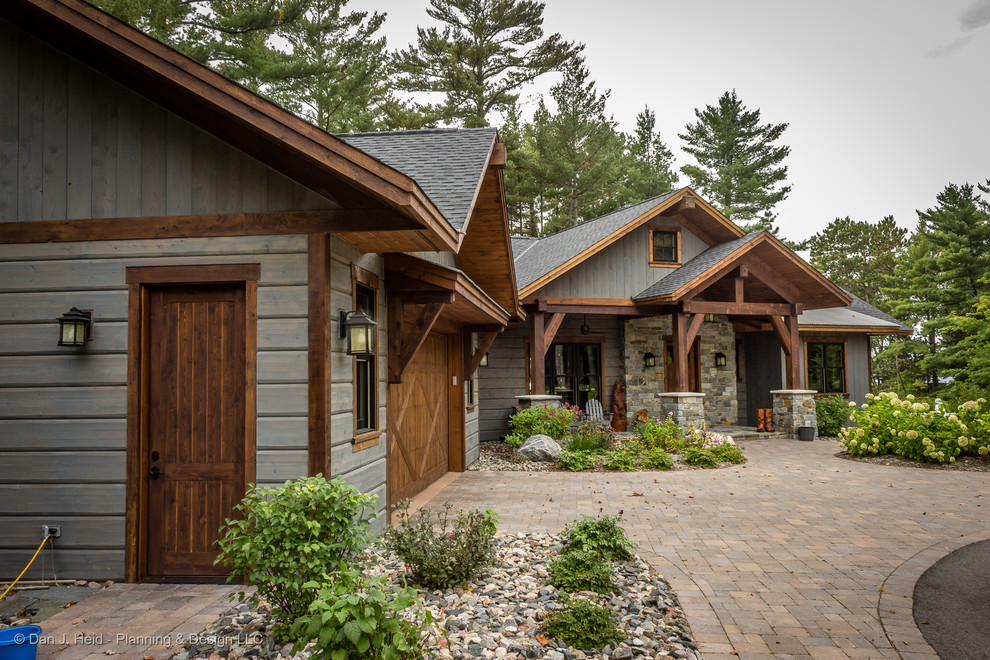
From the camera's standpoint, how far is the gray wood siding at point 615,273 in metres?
13.8

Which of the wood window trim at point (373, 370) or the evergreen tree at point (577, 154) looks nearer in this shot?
the wood window trim at point (373, 370)

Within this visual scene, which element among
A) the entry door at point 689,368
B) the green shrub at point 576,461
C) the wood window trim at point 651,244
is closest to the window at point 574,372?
the entry door at point 689,368

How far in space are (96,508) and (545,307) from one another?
386 inches

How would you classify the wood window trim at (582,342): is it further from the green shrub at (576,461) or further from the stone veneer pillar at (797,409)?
the green shrub at (576,461)

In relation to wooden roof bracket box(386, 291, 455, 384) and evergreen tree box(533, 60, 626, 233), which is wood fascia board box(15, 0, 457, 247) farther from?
evergreen tree box(533, 60, 626, 233)

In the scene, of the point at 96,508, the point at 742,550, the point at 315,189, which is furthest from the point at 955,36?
the point at 96,508

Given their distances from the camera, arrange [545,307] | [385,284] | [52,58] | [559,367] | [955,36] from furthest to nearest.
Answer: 1. [955,36]
2. [559,367]
3. [545,307]
4. [385,284]
5. [52,58]

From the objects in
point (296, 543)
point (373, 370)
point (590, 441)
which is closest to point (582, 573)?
point (296, 543)

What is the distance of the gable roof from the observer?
1309 cm

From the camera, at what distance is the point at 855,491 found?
26.6 ft

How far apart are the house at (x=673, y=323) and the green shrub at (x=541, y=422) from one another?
80 cm

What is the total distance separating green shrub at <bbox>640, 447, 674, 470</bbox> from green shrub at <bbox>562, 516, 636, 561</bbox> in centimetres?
557

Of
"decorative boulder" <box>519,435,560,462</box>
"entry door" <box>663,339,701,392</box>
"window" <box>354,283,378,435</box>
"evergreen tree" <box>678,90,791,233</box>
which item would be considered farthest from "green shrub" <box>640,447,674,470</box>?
"evergreen tree" <box>678,90,791,233</box>

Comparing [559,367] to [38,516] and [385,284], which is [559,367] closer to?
[385,284]
